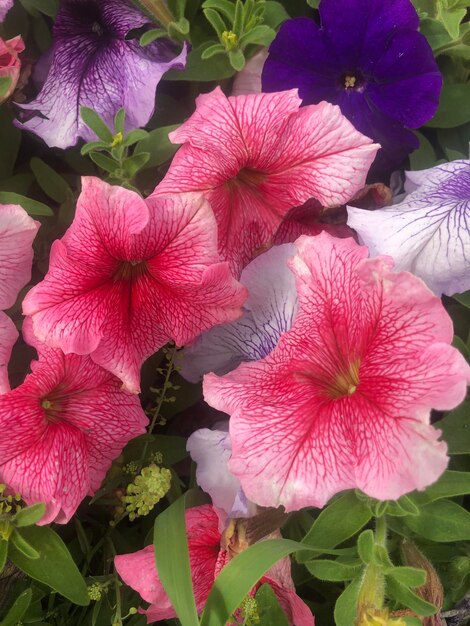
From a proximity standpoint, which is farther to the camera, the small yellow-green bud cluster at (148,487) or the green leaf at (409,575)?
the small yellow-green bud cluster at (148,487)

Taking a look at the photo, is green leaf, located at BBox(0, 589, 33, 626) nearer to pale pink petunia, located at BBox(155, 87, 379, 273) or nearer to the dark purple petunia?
pale pink petunia, located at BBox(155, 87, 379, 273)

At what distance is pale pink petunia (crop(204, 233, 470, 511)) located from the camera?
58 centimetres

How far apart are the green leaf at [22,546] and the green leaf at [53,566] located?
1cm

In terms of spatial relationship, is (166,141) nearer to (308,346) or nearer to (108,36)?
(108,36)

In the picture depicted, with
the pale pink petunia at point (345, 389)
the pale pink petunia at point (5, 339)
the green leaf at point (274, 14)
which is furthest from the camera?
the green leaf at point (274, 14)

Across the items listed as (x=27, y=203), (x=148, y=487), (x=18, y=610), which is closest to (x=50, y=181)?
(x=27, y=203)

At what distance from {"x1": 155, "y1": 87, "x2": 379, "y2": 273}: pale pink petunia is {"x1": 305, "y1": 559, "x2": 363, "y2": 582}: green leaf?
0.30 m

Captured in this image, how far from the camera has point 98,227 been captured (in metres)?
0.65

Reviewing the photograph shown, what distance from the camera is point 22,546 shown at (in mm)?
701

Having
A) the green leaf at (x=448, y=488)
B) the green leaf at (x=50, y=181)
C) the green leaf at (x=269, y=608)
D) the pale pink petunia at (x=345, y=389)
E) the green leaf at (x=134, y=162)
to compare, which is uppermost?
the green leaf at (x=134, y=162)

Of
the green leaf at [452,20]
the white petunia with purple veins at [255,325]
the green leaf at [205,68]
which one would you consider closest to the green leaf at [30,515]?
the white petunia with purple veins at [255,325]

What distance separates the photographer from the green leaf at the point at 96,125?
0.70 meters

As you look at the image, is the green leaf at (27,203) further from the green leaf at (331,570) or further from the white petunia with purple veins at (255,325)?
the green leaf at (331,570)

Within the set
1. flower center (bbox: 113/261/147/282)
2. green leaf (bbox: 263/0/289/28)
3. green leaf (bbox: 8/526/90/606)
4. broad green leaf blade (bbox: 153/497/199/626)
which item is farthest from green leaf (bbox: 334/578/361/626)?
green leaf (bbox: 263/0/289/28)
